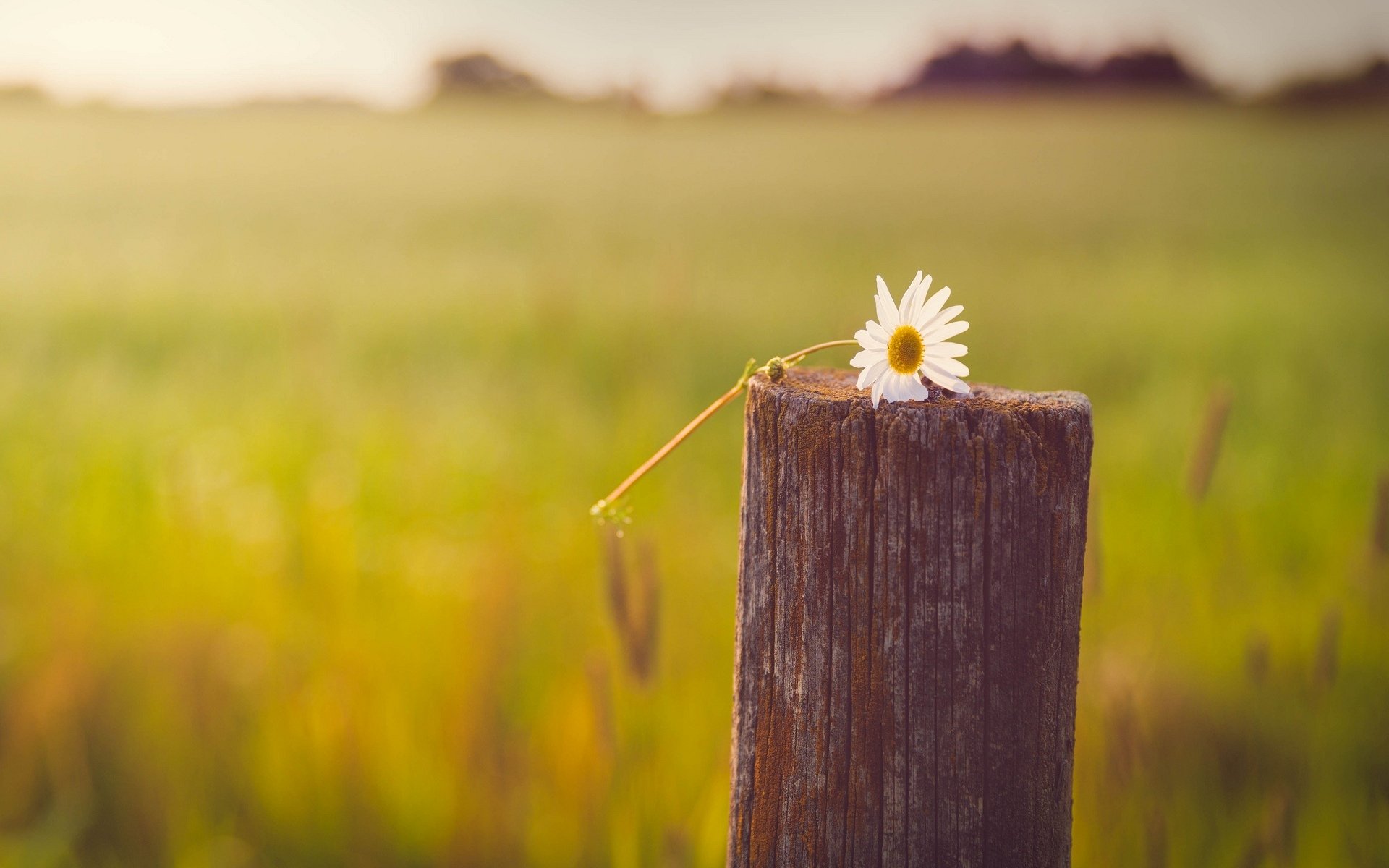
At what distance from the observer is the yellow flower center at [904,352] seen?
0.88 m

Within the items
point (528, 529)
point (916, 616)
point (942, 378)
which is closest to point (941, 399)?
point (942, 378)

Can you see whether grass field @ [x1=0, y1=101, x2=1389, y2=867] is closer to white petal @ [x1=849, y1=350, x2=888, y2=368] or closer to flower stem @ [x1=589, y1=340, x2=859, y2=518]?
flower stem @ [x1=589, y1=340, x2=859, y2=518]

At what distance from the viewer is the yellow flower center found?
88 cm

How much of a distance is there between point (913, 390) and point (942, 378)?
0.04 meters

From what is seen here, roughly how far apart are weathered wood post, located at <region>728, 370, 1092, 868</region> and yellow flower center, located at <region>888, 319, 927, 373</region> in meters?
0.04

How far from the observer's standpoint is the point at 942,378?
0.88m

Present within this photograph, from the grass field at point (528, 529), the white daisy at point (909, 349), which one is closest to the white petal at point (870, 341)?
the white daisy at point (909, 349)

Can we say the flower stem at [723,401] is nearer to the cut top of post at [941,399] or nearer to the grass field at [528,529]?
the cut top of post at [941,399]

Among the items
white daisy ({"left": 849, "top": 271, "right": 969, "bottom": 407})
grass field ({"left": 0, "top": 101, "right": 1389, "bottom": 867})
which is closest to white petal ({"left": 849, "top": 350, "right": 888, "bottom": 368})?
white daisy ({"left": 849, "top": 271, "right": 969, "bottom": 407})

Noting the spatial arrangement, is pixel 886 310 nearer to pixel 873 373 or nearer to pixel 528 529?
pixel 873 373

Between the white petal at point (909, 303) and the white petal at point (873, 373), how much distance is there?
0.19ft

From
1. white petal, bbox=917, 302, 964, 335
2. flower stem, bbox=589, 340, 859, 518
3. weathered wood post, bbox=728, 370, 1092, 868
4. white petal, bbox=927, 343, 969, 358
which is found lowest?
weathered wood post, bbox=728, 370, 1092, 868

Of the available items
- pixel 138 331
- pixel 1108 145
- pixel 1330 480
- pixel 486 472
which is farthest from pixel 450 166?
pixel 1330 480

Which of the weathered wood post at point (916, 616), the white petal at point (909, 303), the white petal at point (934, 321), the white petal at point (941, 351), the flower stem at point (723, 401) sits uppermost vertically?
the white petal at point (909, 303)
